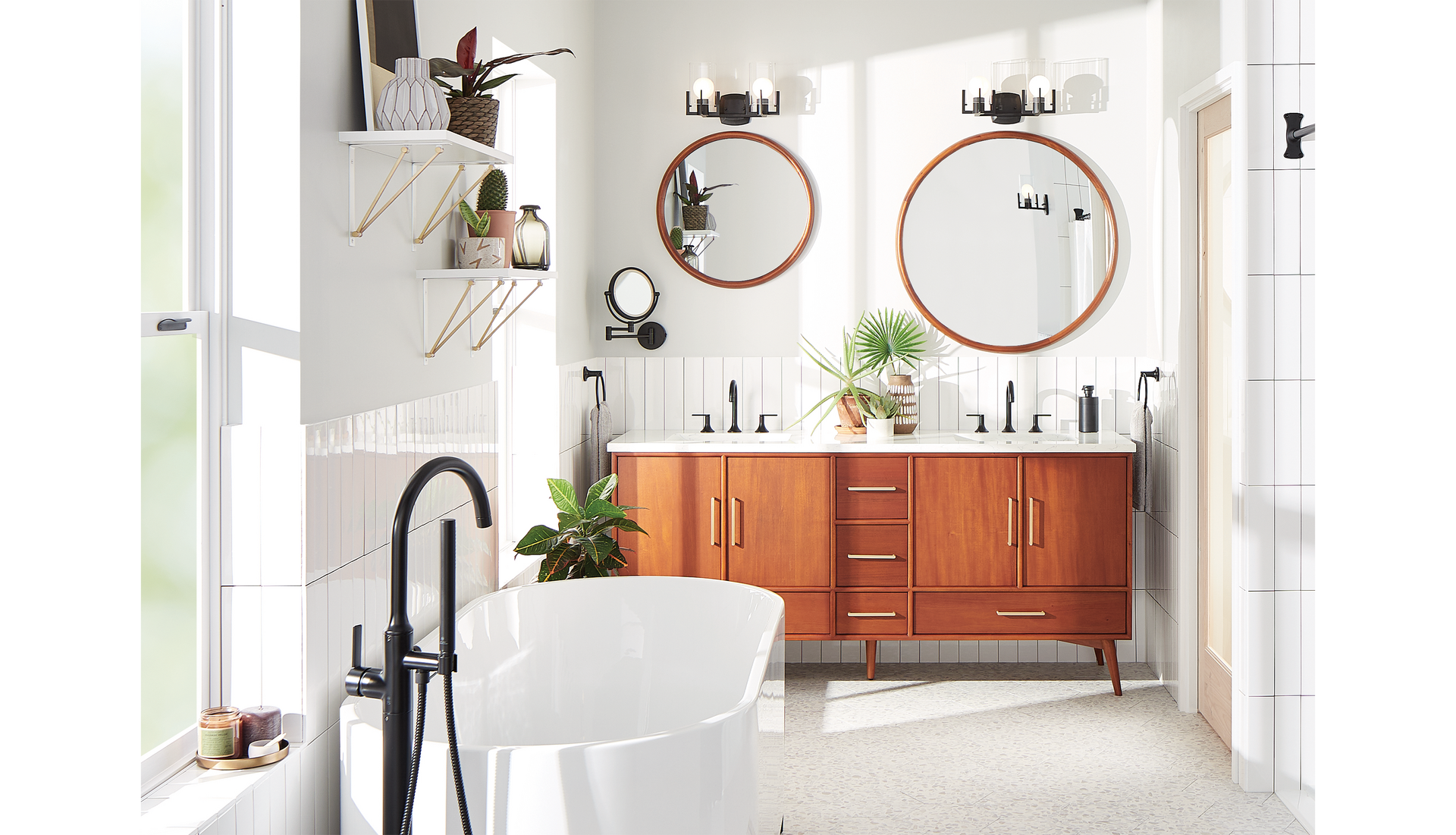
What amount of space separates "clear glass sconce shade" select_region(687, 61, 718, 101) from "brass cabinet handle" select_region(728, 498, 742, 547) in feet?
5.19

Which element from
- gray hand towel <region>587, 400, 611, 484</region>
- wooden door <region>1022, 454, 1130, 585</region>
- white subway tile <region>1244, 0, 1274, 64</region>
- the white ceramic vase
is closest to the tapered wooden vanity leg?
wooden door <region>1022, 454, 1130, 585</region>

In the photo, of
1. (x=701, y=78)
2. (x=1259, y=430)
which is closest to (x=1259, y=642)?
(x=1259, y=430)

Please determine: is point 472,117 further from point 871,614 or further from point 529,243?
point 871,614

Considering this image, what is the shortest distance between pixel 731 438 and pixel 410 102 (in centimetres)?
219

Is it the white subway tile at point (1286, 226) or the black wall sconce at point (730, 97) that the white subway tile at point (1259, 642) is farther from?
the black wall sconce at point (730, 97)

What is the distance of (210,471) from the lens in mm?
1909

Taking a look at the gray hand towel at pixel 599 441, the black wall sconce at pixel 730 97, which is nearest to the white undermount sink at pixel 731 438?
the gray hand towel at pixel 599 441

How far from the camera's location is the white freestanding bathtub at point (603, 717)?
1731 millimetres

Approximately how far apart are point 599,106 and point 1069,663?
2895 millimetres

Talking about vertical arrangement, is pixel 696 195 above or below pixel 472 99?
above

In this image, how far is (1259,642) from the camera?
2.93 meters

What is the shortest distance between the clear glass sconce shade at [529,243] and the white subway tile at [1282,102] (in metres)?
1.96

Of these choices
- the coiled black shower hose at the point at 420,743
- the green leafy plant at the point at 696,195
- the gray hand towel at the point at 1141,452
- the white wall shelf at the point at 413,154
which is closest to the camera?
the coiled black shower hose at the point at 420,743
